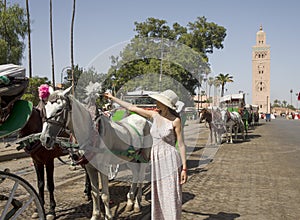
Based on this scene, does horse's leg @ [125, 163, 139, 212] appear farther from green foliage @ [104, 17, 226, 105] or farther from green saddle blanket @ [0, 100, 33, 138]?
green saddle blanket @ [0, 100, 33, 138]

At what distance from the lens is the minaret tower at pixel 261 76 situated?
12344cm

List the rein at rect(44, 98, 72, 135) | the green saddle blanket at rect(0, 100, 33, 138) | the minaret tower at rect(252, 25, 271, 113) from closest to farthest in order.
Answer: the green saddle blanket at rect(0, 100, 33, 138)
the rein at rect(44, 98, 72, 135)
the minaret tower at rect(252, 25, 271, 113)

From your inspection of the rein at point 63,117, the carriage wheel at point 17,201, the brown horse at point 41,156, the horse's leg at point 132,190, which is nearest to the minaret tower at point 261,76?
the horse's leg at point 132,190

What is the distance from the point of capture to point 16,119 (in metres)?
4.02

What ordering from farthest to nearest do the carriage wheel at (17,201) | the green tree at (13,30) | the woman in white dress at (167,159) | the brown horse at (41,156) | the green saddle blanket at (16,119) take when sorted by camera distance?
the green tree at (13,30) → the brown horse at (41,156) → the woman in white dress at (167,159) → the green saddle blanket at (16,119) → the carriage wheel at (17,201)

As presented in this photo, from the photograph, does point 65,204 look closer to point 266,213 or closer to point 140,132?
point 140,132

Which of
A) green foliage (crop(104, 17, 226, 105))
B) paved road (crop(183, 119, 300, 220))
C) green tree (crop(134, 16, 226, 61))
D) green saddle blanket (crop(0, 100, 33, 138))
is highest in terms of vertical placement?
green tree (crop(134, 16, 226, 61))

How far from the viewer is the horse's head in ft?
14.6

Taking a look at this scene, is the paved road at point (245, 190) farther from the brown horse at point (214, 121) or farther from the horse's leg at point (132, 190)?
the brown horse at point (214, 121)

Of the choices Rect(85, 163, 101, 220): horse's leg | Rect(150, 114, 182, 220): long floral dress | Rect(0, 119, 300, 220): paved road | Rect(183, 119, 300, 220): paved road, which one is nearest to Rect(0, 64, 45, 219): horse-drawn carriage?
Rect(85, 163, 101, 220): horse's leg

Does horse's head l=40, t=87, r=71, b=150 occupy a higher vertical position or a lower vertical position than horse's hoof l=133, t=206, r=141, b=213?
higher

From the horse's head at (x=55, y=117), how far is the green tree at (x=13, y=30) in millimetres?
26382

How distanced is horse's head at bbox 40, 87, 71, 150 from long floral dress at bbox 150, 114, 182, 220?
3.87 feet

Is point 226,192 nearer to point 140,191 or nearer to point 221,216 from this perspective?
point 221,216
